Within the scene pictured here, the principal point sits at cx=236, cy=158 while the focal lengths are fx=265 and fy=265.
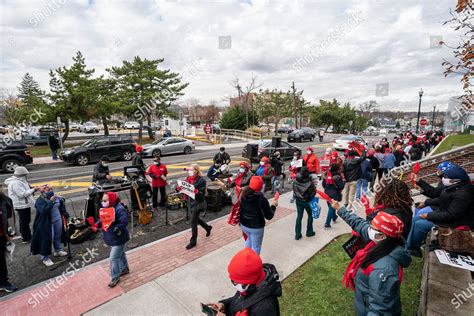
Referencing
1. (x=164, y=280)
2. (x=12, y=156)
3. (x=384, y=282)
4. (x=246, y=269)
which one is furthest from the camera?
(x=12, y=156)

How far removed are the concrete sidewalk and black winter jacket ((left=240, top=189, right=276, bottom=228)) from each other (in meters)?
1.19

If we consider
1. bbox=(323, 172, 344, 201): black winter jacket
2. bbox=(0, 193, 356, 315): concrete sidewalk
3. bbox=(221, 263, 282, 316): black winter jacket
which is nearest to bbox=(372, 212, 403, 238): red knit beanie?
bbox=(221, 263, 282, 316): black winter jacket

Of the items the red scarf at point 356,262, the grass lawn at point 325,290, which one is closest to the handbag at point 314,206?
the grass lawn at point 325,290

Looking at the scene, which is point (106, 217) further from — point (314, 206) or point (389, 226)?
point (314, 206)

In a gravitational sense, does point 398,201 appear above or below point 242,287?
above

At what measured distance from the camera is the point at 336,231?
683 centimetres

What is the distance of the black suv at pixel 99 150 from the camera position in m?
16.4

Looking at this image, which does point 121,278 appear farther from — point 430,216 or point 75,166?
point 75,166

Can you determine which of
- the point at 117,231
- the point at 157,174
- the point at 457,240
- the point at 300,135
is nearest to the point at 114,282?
the point at 117,231

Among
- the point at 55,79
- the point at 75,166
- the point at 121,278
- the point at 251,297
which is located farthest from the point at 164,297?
the point at 55,79

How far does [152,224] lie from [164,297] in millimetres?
3364

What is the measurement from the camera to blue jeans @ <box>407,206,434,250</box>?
185 inches

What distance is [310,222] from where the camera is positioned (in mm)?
6391

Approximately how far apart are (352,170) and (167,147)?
51.3 feet
